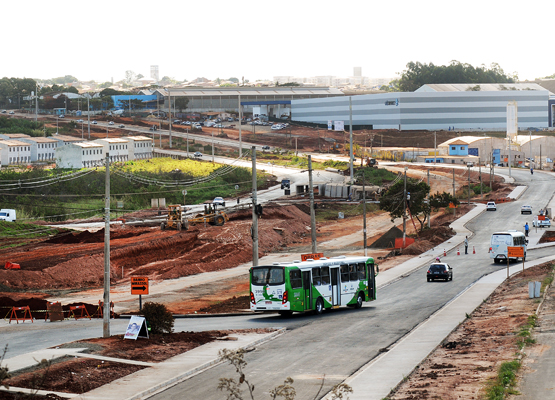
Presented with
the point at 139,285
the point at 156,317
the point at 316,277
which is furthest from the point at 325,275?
the point at 156,317

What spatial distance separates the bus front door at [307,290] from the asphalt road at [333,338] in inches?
25.6

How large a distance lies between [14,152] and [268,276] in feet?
394

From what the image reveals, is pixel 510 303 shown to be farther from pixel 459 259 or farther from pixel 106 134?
pixel 106 134

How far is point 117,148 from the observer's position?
145750 millimetres

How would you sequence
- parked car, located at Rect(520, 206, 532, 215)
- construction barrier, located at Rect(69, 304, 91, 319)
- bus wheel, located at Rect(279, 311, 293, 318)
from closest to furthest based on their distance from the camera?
1. bus wheel, located at Rect(279, 311, 293, 318)
2. construction barrier, located at Rect(69, 304, 91, 319)
3. parked car, located at Rect(520, 206, 532, 215)

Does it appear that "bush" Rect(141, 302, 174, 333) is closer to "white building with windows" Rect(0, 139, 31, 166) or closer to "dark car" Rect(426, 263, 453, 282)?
"dark car" Rect(426, 263, 453, 282)

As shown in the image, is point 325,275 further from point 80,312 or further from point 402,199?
point 402,199

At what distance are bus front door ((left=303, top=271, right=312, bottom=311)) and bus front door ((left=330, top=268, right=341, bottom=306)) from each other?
184 centimetres

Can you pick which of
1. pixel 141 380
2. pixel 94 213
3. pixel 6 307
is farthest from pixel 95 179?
pixel 141 380

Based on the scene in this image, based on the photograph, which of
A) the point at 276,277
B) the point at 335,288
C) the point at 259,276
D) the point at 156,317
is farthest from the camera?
the point at 335,288

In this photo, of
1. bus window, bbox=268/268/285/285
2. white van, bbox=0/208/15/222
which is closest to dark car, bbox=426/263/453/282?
bus window, bbox=268/268/285/285

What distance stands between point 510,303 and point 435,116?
532ft

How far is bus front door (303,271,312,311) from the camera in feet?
117

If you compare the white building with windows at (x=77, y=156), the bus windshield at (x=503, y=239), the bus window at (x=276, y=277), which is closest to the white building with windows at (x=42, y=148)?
the white building with windows at (x=77, y=156)
